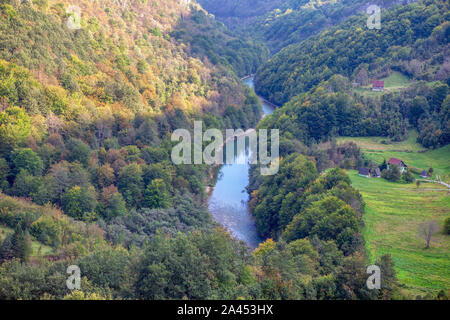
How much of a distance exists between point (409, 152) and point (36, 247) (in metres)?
42.8

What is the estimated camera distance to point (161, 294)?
73.4ft

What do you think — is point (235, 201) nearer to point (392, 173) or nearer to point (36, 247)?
point (392, 173)

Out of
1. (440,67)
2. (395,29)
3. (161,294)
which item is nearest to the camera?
(161,294)

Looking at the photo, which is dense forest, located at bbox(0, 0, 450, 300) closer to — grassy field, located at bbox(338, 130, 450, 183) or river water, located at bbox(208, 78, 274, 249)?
grassy field, located at bbox(338, 130, 450, 183)

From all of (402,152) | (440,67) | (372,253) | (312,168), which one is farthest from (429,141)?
(372,253)

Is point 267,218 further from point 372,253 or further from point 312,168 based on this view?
point 372,253

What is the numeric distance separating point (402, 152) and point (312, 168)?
12.9 m

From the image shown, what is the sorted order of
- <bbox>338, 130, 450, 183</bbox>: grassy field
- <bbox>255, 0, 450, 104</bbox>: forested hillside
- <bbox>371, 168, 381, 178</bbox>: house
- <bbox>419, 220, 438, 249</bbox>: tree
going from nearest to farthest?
<bbox>419, 220, 438, 249</bbox>: tree < <bbox>371, 168, 381, 178</bbox>: house < <bbox>338, 130, 450, 183</bbox>: grassy field < <bbox>255, 0, 450, 104</bbox>: forested hillside

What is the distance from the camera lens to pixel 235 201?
5378 centimetres

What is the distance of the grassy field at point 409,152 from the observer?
4466 cm

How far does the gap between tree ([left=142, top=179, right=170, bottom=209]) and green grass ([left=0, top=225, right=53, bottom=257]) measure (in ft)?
46.8

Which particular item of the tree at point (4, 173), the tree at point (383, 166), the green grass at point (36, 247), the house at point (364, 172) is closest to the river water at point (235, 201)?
the house at point (364, 172)

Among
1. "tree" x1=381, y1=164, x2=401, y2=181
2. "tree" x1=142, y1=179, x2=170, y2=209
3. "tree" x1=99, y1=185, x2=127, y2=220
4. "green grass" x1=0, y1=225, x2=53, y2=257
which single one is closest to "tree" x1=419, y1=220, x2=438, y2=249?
"tree" x1=381, y1=164, x2=401, y2=181

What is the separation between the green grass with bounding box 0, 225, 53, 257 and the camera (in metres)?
31.3
